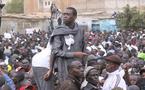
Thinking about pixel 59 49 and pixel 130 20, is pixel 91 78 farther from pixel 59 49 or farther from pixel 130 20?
pixel 130 20

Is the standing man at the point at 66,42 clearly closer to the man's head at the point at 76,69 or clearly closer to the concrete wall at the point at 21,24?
the man's head at the point at 76,69

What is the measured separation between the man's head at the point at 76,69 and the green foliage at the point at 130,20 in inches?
1326

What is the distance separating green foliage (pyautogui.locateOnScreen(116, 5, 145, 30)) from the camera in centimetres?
3906

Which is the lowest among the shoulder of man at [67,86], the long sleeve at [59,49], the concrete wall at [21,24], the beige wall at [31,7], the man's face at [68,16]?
the concrete wall at [21,24]

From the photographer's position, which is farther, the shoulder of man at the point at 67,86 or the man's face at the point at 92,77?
the man's face at the point at 92,77

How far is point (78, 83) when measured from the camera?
207 inches

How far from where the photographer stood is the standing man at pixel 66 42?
5.75 metres

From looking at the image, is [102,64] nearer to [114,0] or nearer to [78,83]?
[78,83]

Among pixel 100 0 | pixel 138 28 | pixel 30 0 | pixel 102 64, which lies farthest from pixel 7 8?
pixel 102 64

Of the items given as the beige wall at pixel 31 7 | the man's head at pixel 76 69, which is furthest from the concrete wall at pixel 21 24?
the man's head at pixel 76 69

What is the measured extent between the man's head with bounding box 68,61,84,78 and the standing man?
0.30m

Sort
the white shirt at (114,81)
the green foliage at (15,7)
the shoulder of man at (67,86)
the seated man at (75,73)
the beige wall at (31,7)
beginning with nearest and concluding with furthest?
the shoulder of man at (67,86) → the seated man at (75,73) → the white shirt at (114,81) → the beige wall at (31,7) → the green foliage at (15,7)

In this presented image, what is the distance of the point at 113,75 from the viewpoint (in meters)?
5.58

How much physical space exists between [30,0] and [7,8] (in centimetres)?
2281
